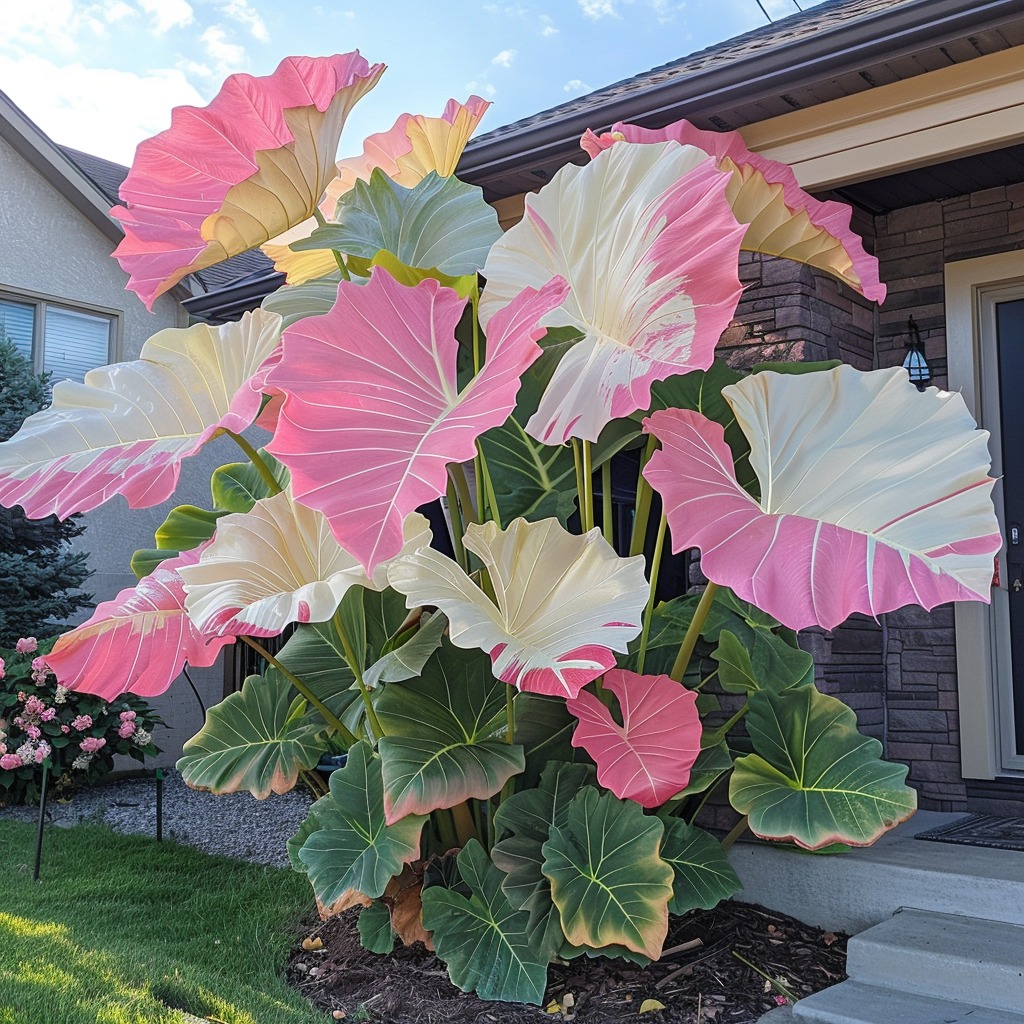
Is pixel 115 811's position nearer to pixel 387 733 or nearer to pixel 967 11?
pixel 387 733

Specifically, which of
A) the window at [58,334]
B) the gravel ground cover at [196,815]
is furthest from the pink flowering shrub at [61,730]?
the window at [58,334]

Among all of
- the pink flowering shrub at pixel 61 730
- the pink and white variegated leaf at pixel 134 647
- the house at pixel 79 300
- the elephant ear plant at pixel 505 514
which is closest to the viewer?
the elephant ear plant at pixel 505 514

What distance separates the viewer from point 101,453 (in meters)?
2.65

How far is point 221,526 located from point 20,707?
3336 millimetres

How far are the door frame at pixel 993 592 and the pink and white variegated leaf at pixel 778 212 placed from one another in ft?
3.56

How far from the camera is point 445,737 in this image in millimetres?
2621

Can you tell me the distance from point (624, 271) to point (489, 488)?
87cm

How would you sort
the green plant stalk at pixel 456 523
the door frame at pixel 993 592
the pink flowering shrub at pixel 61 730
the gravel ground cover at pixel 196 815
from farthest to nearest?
the pink flowering shrub at pixel 61 730, the gravel ground cover at pixel 196 815, the door frame at pixel 993 592, the green plant stalk at pixel 456 523

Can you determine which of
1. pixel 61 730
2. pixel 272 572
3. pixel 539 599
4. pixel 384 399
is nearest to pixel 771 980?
pixel 539 599

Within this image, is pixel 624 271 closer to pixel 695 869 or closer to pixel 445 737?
pixel 445 737

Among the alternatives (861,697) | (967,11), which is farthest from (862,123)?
(861,697)

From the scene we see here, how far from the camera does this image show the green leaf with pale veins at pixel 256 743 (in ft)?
9.59

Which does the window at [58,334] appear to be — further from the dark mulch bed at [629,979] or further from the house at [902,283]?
the dark mulch bed at [629,979]

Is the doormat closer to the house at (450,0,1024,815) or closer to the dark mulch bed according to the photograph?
the house at (450,0,1024,815)
